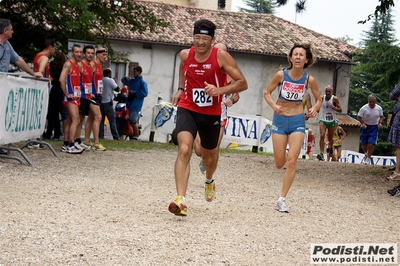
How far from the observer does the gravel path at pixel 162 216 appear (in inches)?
267

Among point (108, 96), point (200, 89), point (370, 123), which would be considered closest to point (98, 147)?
point (108, 96)

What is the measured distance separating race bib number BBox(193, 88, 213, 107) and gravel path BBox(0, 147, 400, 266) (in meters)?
1.21

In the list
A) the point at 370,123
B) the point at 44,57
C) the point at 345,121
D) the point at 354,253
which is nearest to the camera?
the point at 354,253

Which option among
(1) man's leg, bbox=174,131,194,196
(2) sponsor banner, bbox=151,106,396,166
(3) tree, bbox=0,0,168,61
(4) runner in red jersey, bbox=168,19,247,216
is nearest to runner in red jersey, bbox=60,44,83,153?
(3) tree, bbox=0,0,168,61

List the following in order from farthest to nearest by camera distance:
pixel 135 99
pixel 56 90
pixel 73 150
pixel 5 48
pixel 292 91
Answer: pixel 135 99
pixel 56 90
pixel 73 150
pixel 5 48
pixel 292 91

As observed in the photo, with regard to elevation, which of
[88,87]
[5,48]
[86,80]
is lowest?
[88,87]

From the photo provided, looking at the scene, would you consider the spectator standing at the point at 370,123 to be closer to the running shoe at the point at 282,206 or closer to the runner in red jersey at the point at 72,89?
the runner in red jersey at the point at 72,89

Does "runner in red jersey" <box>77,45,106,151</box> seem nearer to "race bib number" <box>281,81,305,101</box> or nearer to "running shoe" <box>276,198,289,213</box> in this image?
"race bib number" <box>281,81,305,101</box>

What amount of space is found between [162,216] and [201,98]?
1296mm

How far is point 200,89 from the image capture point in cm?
870

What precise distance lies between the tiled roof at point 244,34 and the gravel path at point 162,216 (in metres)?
30.3

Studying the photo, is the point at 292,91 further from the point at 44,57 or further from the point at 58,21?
the point at 58,21

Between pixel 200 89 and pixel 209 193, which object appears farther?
pixel 209 193

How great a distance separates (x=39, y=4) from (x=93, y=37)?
2.63 m
